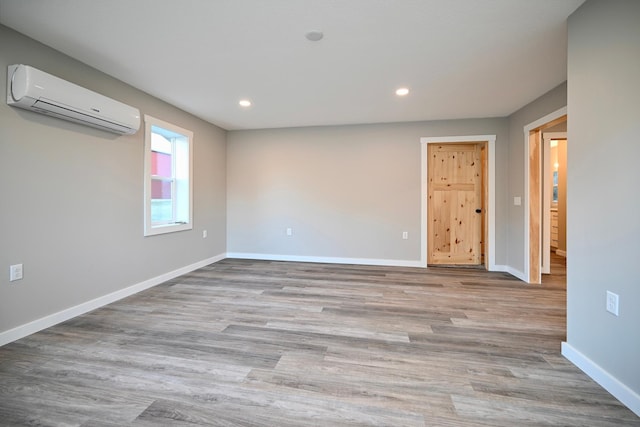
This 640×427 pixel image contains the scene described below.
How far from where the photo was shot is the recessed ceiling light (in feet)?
7.07

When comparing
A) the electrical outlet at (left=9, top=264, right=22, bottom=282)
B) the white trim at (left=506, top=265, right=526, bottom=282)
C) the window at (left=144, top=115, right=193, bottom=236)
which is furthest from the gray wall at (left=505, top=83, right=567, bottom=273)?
the electrical outlet at (left=9, top=264, right=22, bottom=282)

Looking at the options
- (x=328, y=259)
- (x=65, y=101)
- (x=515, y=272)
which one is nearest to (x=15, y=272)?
(x=65, y=101)

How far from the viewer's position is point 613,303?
159 centimetres

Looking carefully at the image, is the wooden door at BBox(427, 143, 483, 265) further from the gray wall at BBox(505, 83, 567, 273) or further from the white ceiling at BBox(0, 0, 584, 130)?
the white ceiling at BBox(0, 0, 584, 130)

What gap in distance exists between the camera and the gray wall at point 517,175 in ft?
12.0

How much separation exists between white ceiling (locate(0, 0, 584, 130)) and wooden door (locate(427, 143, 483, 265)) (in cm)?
123

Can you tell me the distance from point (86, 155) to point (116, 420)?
2416 millimetres

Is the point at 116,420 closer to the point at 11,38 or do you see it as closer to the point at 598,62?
the point at 11,38

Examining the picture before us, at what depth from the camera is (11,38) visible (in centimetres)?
212

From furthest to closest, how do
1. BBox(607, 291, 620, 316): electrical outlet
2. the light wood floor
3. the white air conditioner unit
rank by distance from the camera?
the white air conditioner unit, BBox(607, 291, 620, 316): electrical outlet, the light wood floor

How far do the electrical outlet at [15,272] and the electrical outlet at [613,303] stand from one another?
4046 mm

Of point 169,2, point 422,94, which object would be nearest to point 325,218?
point 422,94

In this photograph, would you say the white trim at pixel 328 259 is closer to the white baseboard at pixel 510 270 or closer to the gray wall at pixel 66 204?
the white baseboard at pixel 510 270

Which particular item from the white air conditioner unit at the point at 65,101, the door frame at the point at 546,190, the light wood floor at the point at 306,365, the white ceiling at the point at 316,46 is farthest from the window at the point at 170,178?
the door frame at the point at 546,190
